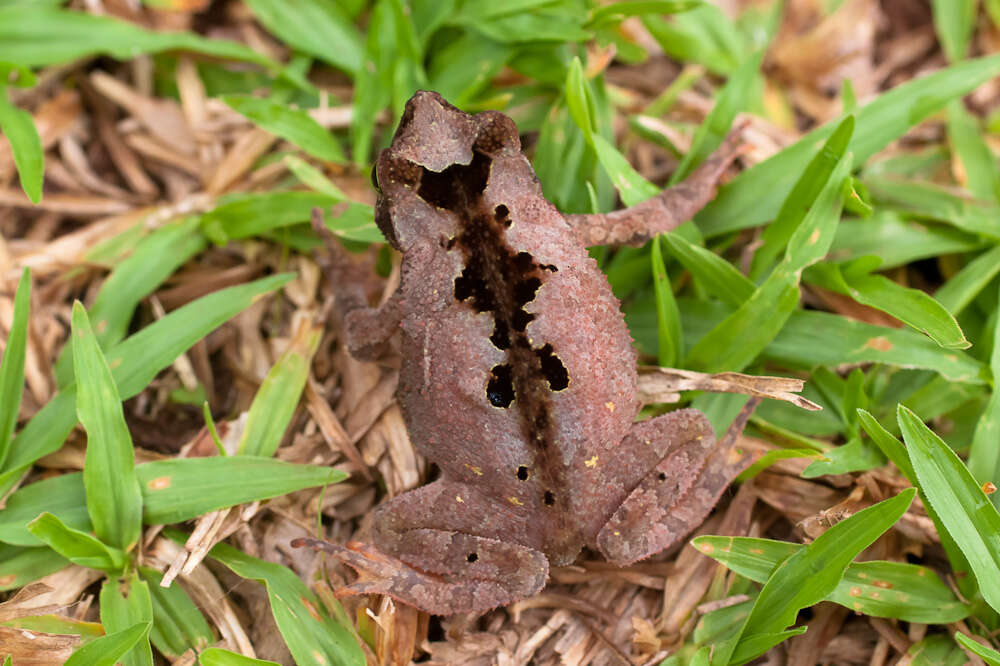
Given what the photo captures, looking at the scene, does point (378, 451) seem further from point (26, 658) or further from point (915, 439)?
point (915, 439)

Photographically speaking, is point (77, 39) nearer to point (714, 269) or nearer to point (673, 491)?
point (714, 269)

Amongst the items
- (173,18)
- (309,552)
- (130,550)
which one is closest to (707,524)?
(309,552)

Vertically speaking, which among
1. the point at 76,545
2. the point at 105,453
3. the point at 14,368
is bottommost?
the point at 76,545

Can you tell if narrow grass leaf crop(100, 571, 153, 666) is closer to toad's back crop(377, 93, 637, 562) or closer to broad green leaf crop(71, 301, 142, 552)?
broad green leaf crop(71, 301, 142, 552)

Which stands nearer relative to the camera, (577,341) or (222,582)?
(577,341)

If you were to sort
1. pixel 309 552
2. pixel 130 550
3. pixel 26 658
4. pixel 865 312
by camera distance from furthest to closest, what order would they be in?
pixel 865 312 → pixel 309 552 → pixel 130 550 → pixel 26 658

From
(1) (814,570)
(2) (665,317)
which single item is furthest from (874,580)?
(2) (665,317)

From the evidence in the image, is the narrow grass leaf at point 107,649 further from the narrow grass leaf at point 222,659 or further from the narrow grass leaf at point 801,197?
the narrow grass leaf at point 801,197

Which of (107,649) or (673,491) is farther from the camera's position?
(673,491)

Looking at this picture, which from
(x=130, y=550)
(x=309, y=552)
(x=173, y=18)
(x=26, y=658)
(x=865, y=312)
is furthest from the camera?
(x=173, y=18)
